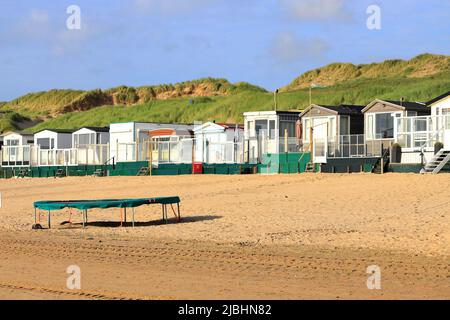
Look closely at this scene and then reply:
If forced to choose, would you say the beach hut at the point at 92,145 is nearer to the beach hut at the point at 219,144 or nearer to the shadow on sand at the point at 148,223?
the beach hut at the point at 219,144

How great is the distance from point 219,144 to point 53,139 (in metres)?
17.5

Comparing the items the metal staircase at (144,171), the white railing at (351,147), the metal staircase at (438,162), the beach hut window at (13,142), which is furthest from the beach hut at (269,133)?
the beach hut window at (13,142)

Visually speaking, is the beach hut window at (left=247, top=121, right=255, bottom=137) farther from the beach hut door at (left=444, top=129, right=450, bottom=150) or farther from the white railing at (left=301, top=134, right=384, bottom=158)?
the beach hut door at (left=444, top=129, right=450, bottom=150)

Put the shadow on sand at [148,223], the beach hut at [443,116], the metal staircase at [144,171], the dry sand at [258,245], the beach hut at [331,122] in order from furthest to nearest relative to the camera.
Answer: the metal staircase at [144,171] → the beach hut at [331,122] → the beach hut at [443,116] → the shadow on sand at [148,223] → the dry sand at [258,245]

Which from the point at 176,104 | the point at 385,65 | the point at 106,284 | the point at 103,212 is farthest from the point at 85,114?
the point at 106,284

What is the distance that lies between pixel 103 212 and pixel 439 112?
1642 cm

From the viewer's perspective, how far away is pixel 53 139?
5575 centimetres

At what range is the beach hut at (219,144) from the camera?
41062 millimetres

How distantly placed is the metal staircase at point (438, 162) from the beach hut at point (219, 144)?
12029mm

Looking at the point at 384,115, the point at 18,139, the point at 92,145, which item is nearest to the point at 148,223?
the point at 384,115

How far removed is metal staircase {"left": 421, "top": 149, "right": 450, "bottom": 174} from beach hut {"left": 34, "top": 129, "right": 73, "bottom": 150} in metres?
29.8

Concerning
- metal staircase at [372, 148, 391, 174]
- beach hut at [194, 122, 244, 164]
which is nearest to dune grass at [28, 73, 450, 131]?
beach hut at [194, 122, 244, 164]

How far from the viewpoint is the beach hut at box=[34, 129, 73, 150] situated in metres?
55.4

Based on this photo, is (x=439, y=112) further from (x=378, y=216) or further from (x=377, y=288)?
(x=377, y=288)
